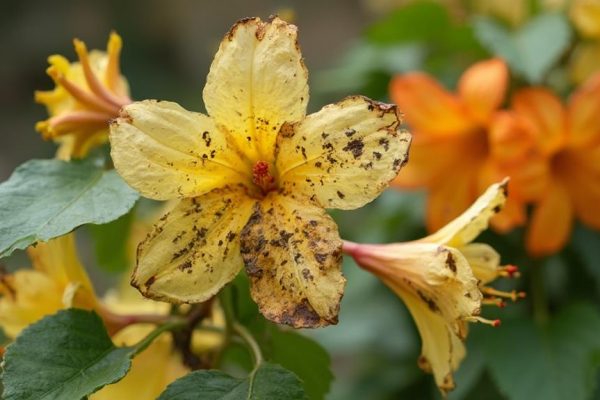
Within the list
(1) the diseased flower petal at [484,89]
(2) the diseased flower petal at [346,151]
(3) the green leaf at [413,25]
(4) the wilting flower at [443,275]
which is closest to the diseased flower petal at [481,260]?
(4) the wilting flower at [443,275]

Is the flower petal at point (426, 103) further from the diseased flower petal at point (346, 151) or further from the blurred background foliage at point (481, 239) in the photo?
the diseased flower petal at point (346, 151)

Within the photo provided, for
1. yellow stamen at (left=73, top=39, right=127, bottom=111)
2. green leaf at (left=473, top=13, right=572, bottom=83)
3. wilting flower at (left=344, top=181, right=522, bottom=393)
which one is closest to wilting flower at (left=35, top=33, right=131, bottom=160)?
yellow stamen at (left=73, top=39, right=127, bottom=111)

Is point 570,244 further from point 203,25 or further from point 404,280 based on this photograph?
point 203,25

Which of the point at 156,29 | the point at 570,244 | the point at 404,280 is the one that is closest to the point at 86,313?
the point at 404,280

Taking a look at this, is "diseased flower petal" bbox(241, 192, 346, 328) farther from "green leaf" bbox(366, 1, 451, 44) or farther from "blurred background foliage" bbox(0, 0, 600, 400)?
"green leaf" bbox(366, 1, 451, 44)

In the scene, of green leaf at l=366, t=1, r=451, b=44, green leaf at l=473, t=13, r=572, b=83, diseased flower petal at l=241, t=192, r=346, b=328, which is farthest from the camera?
green leaf at l=366, t=1, r=451, b=44

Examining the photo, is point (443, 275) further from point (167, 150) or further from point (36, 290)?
point (36, 290)

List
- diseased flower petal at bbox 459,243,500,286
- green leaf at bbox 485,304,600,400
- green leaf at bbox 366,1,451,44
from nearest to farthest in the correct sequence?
diseased flower petal at bbox 459,243,500,286, green leaf at bbox 485,304,600,400, green leaf at bbox 366,1,451,44
